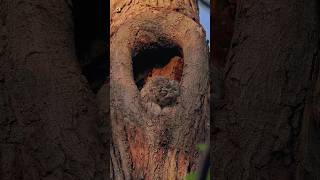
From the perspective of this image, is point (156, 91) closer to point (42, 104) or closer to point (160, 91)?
point (160, 91)

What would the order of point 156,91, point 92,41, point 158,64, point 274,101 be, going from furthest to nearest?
point 158,64 < point 156,91 < point 92,41 < point 274,101

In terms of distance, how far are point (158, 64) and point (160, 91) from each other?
0.18 meters

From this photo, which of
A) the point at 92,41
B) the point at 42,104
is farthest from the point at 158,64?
the point at 42,104

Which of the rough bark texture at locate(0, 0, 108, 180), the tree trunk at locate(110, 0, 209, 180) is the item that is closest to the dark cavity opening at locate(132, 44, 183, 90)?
the tree trunk at locate(110, 0, 209, 180)

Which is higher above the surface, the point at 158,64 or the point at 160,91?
the point at 158,64

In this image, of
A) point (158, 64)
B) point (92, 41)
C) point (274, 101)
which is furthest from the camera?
point (158, 64)

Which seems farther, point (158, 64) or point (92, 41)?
point (158, 64)

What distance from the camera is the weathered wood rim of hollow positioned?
2.54 metres

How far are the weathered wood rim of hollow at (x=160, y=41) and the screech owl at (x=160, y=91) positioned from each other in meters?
0.03

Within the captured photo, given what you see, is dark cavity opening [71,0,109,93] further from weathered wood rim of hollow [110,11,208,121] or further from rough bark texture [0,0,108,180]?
weathered wood rim of hollow [110,11,208,121]

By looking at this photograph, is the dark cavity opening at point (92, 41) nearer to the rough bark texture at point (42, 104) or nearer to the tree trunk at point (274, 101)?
the rough bark texture at point (42, 104)

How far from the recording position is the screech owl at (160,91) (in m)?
2.49

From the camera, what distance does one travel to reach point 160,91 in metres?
2.52

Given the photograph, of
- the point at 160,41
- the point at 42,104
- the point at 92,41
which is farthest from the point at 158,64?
the point at 42,104
